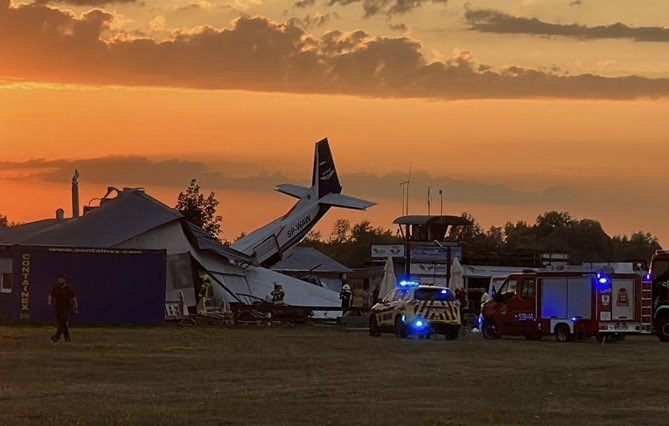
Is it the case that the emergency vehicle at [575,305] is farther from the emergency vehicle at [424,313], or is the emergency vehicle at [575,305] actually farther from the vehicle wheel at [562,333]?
the emergency vehicle at [424,313]

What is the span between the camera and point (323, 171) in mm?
67250

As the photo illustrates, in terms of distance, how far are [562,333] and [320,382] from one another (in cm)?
1984

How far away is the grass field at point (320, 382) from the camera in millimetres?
17375

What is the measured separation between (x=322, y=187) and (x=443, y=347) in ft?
Result: 109

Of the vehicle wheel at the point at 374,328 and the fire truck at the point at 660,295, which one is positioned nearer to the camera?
the vehicle wheel at the point at 374,328

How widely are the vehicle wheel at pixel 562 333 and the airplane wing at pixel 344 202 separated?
23.6 meters

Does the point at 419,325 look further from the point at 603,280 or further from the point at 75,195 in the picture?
the point at 75,195

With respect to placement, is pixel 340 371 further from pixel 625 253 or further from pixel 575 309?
pixel 625 253

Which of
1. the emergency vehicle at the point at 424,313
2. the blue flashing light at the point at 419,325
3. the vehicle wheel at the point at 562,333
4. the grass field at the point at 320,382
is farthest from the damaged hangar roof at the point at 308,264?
the grass field at the point at 320,382

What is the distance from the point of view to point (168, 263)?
171 ft

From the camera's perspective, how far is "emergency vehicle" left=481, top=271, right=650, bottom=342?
40.5 meters

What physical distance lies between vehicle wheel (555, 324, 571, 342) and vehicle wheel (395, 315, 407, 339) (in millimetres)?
4716

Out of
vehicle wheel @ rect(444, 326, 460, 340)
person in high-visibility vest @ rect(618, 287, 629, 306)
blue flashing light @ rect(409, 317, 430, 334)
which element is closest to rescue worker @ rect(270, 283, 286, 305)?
blue flashing light @ rect(409, 317, 430, 334)

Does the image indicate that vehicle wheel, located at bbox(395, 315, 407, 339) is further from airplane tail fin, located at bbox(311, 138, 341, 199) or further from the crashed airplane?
airplane tail fin, located at bbox(311, 138, 341, 199)
